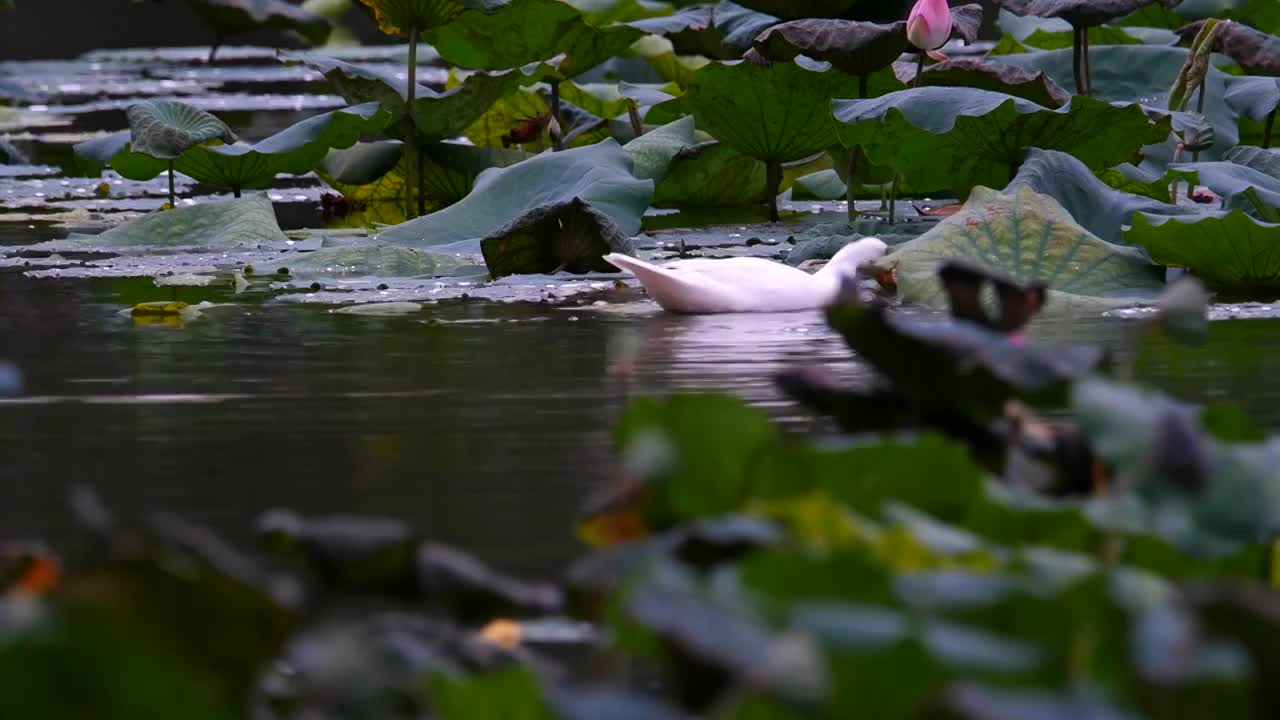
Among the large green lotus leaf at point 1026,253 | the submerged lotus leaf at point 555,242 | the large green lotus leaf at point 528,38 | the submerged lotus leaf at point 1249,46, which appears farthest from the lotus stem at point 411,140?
the submerged lotus leaf at point 1249,46

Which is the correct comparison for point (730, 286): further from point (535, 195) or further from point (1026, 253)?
point (535, 195)

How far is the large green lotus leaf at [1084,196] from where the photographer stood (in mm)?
4836

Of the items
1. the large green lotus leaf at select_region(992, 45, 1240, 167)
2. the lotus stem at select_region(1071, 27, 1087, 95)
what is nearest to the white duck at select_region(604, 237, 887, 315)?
the lotus stem at select_region(1071, 27, 1087, 95)

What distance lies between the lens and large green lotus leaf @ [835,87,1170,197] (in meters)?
4.77

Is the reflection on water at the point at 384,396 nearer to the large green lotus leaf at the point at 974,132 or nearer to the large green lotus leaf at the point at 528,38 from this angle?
the large green lotus leaf at the point at 974,132

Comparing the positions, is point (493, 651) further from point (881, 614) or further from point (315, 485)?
point (315, 485)

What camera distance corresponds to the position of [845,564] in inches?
50.3

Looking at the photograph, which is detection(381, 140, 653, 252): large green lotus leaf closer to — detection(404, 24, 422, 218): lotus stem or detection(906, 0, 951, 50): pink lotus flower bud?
detection(404, 24, 422, 218): lotus stem

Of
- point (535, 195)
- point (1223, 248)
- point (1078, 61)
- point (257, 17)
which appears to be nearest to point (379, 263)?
point (535, 195)

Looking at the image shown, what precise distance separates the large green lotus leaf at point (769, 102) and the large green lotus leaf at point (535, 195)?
0.85 ft

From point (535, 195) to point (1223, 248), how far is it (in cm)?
181

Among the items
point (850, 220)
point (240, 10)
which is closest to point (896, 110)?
point (850, 220)

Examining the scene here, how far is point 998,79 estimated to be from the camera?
17.6 feet

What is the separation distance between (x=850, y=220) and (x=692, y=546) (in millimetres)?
4198
